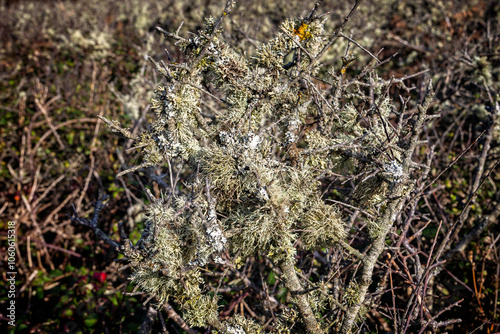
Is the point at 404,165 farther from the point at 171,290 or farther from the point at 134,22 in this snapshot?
the point at 134,22

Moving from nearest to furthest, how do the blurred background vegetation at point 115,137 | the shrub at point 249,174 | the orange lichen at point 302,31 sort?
the shrub at point 249,174, the orange lichen at point 302,31, the blurred background vegetation at point 115,137

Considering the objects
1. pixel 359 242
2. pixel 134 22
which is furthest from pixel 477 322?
pixel 134 22

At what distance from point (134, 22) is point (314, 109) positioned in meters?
5.48

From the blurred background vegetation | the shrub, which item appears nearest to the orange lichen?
the shrub

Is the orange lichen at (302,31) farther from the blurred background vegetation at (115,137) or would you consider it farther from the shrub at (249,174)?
the blurred background vegetation at (115,137)

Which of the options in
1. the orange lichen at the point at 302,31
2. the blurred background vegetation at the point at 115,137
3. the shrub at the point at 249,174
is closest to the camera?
the shrub at the point at 249,174

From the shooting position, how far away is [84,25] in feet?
18.2

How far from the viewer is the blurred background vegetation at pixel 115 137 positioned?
2.37 meters

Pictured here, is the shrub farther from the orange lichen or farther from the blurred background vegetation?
the blurred background vegetation

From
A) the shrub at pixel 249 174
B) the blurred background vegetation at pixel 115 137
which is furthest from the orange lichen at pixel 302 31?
the blurred background vegetation at pixel 115 137

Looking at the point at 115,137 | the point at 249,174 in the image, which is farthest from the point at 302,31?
the point at 115,137

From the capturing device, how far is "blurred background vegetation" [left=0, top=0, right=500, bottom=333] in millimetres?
2365

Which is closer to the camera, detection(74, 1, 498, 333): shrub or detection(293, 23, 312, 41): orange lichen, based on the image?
detection(74, 1, 498, 333): shrub

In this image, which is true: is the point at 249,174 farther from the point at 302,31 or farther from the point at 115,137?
the point at 115,137
